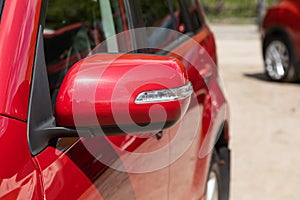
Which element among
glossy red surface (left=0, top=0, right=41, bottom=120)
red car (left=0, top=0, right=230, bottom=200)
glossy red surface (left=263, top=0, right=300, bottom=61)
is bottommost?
glossy red surface (left=263, top=0, right=300, bottom=61)

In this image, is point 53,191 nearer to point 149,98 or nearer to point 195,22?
point 149,98

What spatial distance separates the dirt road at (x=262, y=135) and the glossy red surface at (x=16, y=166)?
3.31m

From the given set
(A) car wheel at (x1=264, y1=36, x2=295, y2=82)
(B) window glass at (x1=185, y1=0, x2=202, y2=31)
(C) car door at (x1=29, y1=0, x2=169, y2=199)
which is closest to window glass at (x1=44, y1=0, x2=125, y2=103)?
(C) car door at (x1=29, y1=0, x2=169, y2=199)

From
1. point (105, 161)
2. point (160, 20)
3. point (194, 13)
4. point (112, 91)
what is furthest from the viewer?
point (194, 13)

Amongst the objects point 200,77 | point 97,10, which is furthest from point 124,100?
point 97,10

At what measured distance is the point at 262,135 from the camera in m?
6.57

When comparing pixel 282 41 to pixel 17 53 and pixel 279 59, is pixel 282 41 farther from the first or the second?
pixel 17 53

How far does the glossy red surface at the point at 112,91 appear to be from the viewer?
171 centimetres

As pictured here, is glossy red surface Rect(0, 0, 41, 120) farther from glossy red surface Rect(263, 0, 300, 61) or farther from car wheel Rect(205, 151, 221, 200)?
glossy red surface Rect(263, 0, 300, 61)

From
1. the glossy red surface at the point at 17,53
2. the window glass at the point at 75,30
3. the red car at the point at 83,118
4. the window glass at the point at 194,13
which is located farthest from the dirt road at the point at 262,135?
the glossy red surface at the point at 17,53

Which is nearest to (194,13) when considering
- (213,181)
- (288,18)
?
(213,181)

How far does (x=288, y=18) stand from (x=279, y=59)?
2.23 feet

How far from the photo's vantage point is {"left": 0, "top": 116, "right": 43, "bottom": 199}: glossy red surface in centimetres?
156

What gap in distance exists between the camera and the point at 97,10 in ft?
11.5
